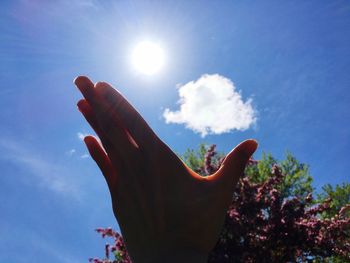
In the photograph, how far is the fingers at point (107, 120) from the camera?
5.17 ft

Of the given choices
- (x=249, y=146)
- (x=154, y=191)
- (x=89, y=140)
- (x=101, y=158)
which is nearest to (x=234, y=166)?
(x=249, y=146)

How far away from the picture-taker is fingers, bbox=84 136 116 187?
5.68 ft

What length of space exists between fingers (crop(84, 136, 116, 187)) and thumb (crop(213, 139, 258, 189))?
0.58 metres

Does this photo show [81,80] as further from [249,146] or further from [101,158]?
[249,146]

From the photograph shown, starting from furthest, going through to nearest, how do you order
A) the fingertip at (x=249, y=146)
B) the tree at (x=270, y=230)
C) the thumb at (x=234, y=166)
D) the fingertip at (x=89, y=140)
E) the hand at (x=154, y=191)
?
the tree at (x=270, y=230), the fingertip at (x=89, y=140), the fingertip at (x=249, y=146), the thumb at (x=234, y=166), the hand at (x=154, y=191)

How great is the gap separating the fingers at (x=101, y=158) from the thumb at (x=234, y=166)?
58cm

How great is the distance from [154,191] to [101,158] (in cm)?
46

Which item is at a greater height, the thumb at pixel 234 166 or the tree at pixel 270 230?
the tree at pixel 270 230

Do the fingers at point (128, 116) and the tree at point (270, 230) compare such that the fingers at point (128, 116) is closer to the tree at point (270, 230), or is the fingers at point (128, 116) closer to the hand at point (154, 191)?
the hand at point (154, 191)

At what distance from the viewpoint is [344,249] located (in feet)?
34.6

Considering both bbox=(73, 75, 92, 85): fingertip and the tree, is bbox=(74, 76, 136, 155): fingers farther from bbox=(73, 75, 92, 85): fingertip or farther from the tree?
the tree

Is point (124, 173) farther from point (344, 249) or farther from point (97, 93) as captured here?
point (344, 249)

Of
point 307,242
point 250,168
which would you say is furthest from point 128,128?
point 250,168

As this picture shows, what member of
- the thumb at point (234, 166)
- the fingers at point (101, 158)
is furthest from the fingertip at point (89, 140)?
the thumb at point (234, 166)
